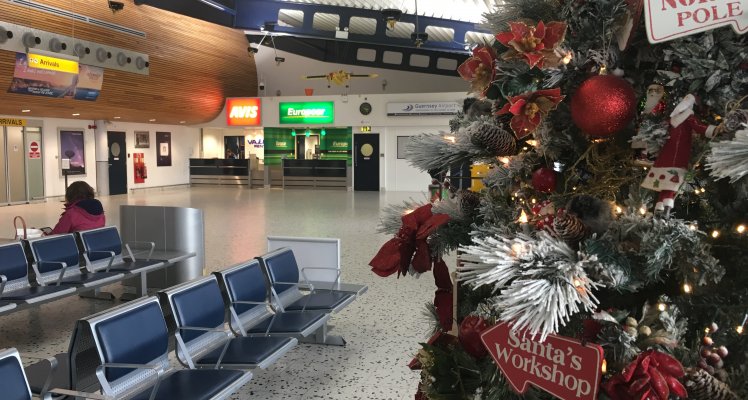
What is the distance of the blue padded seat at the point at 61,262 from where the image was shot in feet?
14.9

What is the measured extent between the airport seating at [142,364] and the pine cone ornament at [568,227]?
191 cm

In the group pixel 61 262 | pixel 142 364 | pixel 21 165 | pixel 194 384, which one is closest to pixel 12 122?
pixel 21 165

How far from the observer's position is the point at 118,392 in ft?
8.02

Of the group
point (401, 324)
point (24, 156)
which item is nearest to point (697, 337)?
point (401, 324)

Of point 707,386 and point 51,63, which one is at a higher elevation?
point 51,63

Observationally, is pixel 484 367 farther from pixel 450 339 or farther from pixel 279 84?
pixel 279 84

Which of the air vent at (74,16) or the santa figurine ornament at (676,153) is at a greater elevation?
the air vent at (74,16)

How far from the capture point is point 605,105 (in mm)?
999

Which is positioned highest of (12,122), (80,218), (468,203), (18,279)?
(12,122)

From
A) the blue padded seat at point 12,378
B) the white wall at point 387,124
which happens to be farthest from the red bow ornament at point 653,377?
the white wall at point 387,124

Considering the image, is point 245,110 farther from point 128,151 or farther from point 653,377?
point 653,377

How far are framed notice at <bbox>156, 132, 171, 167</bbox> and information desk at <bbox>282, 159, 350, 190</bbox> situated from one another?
4405mm

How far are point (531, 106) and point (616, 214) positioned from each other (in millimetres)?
260

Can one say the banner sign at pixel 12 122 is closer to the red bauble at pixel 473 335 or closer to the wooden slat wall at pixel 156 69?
the wooden slat wall at pixel 156 69
